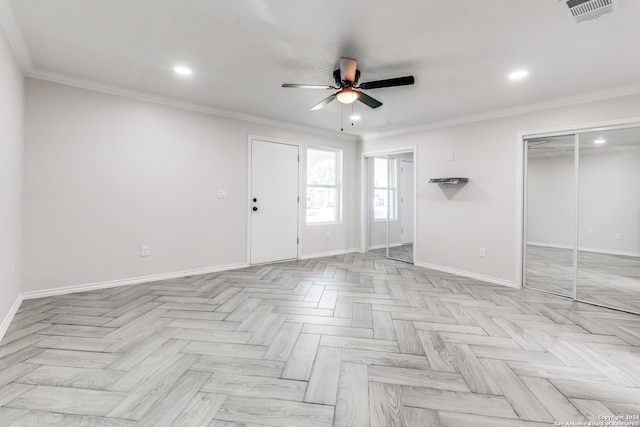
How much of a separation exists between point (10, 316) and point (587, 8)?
4862 mm

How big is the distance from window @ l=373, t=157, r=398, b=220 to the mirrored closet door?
243 cm

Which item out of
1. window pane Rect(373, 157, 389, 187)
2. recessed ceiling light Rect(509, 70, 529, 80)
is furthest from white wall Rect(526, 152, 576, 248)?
window pane Rect(373, 157, 389, 187)

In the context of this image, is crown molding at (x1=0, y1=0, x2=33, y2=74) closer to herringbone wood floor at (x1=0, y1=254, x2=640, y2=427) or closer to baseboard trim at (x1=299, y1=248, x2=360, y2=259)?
herringbone wood floor at (x1=0, y1=254, x2=640, y2=427)

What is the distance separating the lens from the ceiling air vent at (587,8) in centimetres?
169

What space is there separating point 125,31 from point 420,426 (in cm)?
325

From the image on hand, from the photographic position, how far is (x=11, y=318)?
2.39 meters

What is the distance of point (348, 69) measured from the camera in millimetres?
2391

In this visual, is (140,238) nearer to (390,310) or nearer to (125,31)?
(125,31)

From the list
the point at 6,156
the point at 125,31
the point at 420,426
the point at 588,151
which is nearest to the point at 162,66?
the point at 125,31

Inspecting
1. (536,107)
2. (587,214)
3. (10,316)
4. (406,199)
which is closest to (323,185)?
(406,199)

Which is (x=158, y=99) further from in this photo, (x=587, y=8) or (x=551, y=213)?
(x=551, y=213)

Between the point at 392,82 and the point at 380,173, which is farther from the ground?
the point at 392,82

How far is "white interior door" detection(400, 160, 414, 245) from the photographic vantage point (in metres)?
5.80

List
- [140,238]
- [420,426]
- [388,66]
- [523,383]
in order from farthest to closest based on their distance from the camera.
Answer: [140,238]
[388,66]
[523,383]
[420,426]
